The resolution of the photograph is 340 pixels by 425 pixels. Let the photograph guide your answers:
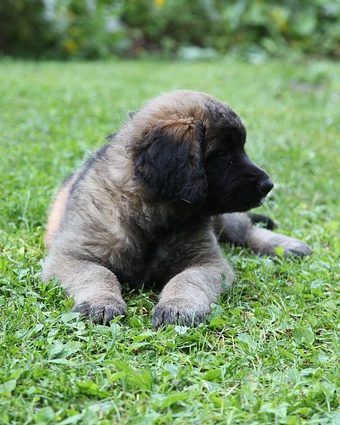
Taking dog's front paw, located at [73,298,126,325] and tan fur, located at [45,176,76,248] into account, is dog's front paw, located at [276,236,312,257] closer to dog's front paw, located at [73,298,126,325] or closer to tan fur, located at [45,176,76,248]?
tan fur, located at [45,176,76,248]

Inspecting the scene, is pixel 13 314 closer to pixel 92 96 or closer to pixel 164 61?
pixel 92 96

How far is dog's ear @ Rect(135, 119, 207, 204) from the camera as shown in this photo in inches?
136

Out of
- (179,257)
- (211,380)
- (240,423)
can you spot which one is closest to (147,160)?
(179,257)

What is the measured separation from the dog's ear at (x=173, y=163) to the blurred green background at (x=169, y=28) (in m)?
11.1

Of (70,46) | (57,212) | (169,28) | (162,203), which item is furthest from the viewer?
(169,28)

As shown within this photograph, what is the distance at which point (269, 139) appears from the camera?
24.3 ft

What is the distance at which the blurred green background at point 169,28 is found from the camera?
14711 mm

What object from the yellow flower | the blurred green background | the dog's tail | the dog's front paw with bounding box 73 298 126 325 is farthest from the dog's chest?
the yellow flower

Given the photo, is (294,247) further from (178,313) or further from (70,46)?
(70,46)

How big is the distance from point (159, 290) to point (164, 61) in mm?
11783

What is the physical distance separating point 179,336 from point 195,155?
96cm

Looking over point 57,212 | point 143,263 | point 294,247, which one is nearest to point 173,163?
point 143,263

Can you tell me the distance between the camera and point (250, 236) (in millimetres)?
4781

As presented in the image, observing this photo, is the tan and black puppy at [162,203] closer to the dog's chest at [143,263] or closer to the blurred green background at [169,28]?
the dog's chest at [143,263]
